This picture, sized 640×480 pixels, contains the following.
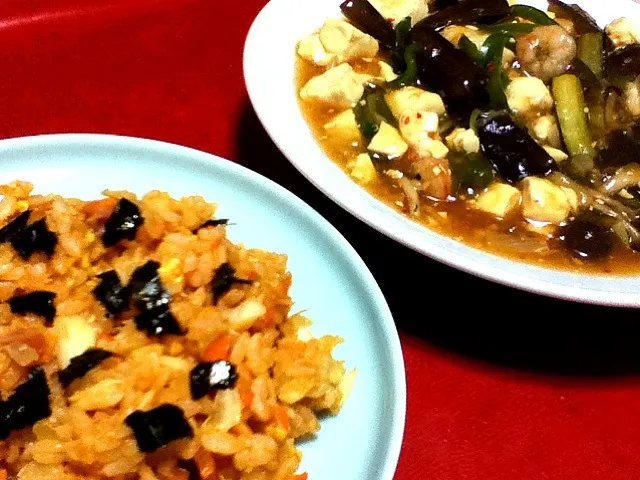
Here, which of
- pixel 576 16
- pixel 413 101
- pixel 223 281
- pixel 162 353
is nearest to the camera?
pixel 162 353

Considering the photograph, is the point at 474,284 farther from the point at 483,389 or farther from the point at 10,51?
the point at 10,51

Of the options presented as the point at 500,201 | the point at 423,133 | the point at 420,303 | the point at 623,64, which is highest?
the point at 623,64

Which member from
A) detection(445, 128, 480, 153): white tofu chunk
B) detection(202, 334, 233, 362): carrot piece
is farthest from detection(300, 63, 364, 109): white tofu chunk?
detection(202, 334, 233, 362): carrot piece

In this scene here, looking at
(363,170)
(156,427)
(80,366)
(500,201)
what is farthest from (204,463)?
(500,201)

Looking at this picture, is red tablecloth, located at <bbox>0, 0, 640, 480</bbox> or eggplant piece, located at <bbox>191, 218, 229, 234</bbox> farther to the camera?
red tablecloth, located at <bbox>0, 0, 640, 480</bbox>

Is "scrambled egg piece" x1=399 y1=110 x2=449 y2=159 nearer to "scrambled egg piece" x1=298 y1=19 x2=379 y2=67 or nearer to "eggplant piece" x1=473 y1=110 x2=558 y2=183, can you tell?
"eggplant piece" x1=473 y1=110 x2=558 y2=183

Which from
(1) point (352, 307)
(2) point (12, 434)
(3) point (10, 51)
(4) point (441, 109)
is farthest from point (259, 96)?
(2) point (12, 434)

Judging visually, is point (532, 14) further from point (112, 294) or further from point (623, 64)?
point (112, 294)
